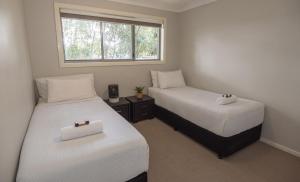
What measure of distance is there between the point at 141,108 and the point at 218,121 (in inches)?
63.4

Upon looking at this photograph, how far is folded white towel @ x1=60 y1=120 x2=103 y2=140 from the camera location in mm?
1398

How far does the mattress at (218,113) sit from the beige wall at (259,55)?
0.93 ft

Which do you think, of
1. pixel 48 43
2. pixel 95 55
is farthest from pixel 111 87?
pixel 48 43

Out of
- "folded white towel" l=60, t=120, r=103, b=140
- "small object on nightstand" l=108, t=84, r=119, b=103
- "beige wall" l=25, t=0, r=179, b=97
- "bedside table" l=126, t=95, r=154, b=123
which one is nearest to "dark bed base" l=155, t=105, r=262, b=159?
"bedside table" l=126, t=95, r=154, b=123

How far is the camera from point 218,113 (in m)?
2.09

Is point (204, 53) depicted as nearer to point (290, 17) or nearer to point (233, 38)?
point (233, 38)

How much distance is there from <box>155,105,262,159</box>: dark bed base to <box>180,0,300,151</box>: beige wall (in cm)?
38

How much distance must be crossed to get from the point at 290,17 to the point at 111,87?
A: 289 cm

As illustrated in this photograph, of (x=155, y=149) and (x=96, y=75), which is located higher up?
(x=96, y=75)

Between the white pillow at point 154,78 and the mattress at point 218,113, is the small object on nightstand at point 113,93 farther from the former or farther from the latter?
the mattress at point 218,113

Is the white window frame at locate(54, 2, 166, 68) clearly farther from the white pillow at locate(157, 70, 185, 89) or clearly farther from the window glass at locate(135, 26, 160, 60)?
the white pillow at locate(157, 70, 185, 89)

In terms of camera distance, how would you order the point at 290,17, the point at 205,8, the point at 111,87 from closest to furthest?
the point at 290,17
the point at 111,87
the point at 205,8

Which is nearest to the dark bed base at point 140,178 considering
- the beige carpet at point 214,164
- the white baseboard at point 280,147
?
the beige carpet at point 214,164

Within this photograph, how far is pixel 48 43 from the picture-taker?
269 centimetres
